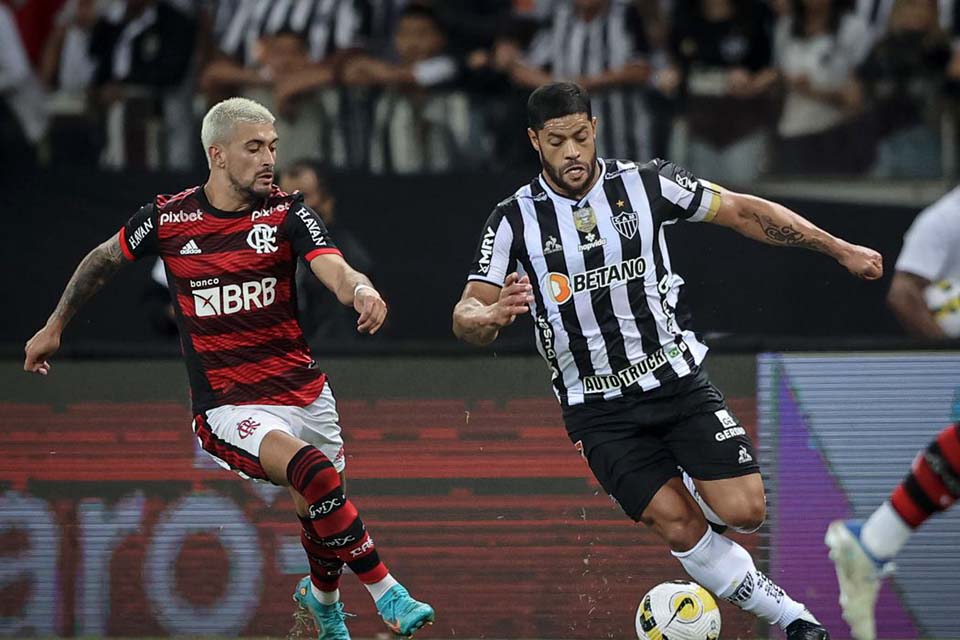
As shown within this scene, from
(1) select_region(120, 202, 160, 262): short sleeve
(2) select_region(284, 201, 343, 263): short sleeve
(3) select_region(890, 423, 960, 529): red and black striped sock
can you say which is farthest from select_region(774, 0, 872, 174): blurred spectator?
(3) select_region(890, 423, 960, 529): red and black striped sock

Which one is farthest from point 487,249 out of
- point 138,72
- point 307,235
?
point 138,72

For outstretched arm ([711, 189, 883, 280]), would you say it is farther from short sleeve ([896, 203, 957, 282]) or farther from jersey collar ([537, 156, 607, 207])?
short sleeve ([896, 203, 957, 282])

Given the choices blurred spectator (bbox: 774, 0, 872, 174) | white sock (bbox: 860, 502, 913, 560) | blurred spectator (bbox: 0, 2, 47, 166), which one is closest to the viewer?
white sock (bbox: 860, 502, 913, 560)

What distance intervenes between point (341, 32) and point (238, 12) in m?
0.77

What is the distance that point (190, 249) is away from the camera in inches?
269

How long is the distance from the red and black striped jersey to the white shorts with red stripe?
45 millimetres

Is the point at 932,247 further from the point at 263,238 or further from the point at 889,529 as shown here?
the point at 263,238

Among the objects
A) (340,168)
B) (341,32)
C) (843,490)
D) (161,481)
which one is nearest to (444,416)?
(161,481)

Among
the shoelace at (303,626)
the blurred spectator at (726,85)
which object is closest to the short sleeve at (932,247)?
the blurred spectator at (726,85)

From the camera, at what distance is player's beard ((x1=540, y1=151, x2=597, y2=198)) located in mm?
6551

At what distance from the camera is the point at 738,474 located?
21.5ft

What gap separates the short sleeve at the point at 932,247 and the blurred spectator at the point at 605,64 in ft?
6.60

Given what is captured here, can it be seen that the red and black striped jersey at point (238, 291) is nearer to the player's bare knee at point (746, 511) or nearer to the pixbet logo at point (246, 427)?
the pixbet logo at point (246, 427)

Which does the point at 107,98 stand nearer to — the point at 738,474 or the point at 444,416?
the point at 444,416
